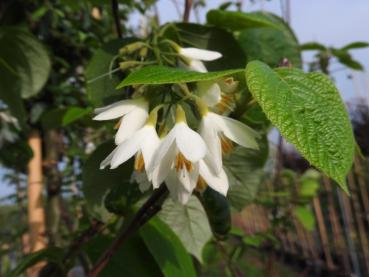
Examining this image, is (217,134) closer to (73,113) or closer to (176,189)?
(176,189)

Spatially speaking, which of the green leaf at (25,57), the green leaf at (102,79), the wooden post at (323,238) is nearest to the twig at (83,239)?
the green leaf at (102,79)

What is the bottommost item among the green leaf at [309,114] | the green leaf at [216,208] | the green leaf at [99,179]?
the green leaf at [99,179]

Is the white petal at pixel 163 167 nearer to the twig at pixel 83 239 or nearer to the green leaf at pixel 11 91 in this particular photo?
the twig at pixel 83 239

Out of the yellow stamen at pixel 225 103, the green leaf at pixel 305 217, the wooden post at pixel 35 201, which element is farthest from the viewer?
the green leaf at pixel 305 217

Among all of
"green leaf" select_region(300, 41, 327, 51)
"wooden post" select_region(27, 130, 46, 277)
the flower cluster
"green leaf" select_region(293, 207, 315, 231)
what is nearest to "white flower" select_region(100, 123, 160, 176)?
the flower cluster

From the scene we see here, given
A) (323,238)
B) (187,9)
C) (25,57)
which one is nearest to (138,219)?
(187,9)

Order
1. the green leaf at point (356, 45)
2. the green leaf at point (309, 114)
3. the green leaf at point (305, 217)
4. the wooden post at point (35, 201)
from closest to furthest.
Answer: the green leaf at point (309, 114), the green leaf at point (356, 45), the wooden post at point (35, 201), the green leaf at point (305, 217)
